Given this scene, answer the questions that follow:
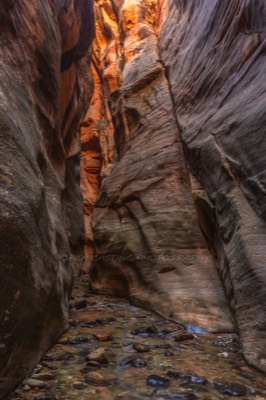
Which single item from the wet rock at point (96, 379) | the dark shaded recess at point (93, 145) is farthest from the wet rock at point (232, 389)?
the dark shaded recess at point (93, 145)

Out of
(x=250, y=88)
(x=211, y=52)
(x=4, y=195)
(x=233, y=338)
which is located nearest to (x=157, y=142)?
(x=211, y=52)

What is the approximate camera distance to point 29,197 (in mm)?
4316

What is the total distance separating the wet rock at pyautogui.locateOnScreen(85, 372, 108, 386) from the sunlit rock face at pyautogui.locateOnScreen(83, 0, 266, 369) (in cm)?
220

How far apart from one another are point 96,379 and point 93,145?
21.8 m

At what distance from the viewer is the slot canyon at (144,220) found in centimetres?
394

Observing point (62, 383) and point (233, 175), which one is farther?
point (233, 175)

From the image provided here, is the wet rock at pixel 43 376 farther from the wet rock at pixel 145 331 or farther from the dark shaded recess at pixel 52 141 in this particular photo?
the dark shaded recess at pixel 52 141

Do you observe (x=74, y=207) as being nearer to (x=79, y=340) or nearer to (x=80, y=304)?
(x=80, y=304)

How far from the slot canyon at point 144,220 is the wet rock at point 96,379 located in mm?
24

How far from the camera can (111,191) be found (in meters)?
11.6

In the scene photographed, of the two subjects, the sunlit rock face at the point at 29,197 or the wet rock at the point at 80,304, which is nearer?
the sunlit rock face at the point at 29,197

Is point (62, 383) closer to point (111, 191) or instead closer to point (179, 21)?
point (111, 191)

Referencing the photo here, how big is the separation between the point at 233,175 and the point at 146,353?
4.35 m

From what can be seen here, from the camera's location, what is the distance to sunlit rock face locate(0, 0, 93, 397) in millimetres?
3682
